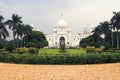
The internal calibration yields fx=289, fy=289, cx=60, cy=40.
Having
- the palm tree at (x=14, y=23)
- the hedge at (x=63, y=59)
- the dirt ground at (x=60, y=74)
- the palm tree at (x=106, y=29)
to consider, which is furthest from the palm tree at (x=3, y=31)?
the dirt ground at (x=60, y=74)

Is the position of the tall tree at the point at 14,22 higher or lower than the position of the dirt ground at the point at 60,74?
higher

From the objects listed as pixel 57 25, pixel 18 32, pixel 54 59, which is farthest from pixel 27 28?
pixel 57 25

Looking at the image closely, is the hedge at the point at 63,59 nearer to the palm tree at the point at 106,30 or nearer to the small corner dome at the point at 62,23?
the palm tree at the point at 106,30

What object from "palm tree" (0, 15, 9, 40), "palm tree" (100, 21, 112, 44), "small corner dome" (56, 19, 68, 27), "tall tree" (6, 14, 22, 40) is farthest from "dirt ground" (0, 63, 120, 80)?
"small corner dome" (56, 19, 68, 27)

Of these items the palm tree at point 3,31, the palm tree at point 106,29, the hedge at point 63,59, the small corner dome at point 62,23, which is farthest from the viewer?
the small corner dome at point 62,23

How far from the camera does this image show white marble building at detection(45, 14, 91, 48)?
551ft

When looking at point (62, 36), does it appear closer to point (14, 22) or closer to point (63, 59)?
point (14, 22)

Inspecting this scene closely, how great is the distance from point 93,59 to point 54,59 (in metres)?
4.35

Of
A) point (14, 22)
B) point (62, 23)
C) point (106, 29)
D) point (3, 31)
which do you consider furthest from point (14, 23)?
point (62, 23)

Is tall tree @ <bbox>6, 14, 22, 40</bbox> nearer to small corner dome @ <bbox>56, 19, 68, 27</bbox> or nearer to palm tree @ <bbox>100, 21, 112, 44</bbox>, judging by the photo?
palm tree @ <bbox>100, 21, 112, 44</bbox>

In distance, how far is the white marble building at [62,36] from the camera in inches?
6614

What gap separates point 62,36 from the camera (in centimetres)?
17500

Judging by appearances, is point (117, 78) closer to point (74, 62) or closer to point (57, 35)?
point (74, 62)

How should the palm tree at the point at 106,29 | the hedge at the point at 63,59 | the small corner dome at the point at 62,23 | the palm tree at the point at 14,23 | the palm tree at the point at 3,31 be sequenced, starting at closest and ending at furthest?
the hedge at the point at 63,59 < the palm tree at the point at 3,31 < the palm tree at the point at 14,23 < the palm tree at the point at 106,29 < the small corner dome at the point at 62,23
